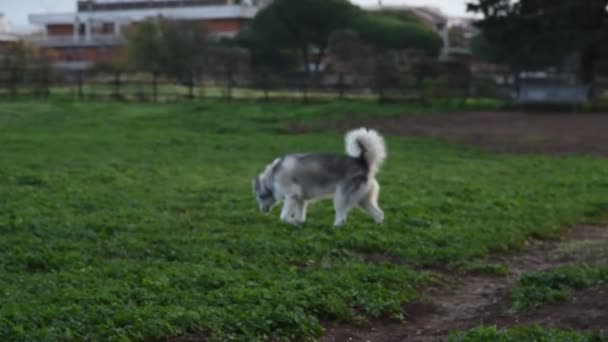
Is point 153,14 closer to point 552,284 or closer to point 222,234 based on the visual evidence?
point 222,234

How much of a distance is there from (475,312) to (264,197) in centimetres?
501

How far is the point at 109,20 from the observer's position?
62.8 m

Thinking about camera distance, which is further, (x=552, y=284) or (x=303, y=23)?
(x=303, y=23)

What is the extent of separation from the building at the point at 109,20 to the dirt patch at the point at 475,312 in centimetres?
4707

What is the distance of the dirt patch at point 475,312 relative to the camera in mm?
8539

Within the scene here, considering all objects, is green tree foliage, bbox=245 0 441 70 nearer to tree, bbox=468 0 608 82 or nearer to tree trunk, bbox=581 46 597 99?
tree, bbox=468 0 608 82

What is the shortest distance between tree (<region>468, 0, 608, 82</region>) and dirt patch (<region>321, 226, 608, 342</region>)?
2868 centimetres

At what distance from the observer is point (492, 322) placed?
8.84m

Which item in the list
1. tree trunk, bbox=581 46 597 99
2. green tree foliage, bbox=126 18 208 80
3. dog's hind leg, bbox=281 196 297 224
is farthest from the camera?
green tree foliage, bbox=126 18 208 80

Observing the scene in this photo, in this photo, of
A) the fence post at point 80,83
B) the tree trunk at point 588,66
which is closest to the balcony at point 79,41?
the fence post at point 80,83

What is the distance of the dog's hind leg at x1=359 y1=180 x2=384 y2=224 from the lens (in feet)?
44.5

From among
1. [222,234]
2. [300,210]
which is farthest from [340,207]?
[222,234]

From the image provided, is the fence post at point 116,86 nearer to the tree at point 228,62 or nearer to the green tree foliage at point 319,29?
the tree at point 228,62

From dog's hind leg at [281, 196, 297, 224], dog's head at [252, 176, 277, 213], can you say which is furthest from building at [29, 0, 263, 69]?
dog's hind leg at [281, 196, 297, 224]
